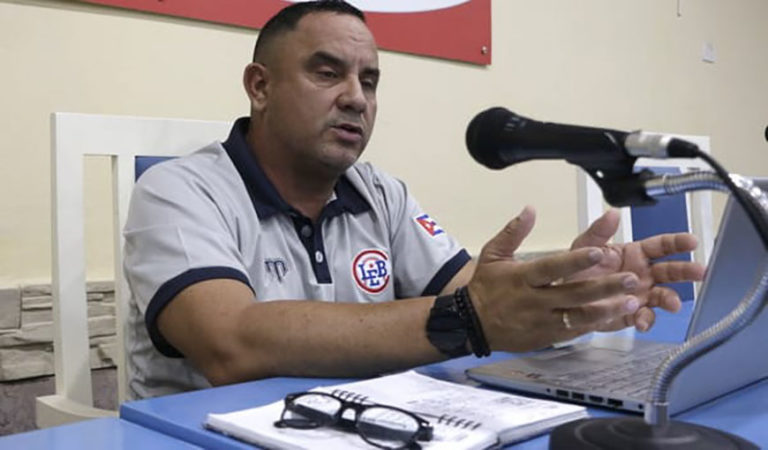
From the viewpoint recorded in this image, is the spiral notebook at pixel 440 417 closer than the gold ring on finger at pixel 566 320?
Yes

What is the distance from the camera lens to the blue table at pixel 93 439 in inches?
24.5

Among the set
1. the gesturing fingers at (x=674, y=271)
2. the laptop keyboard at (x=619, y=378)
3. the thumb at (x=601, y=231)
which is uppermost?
the thumb at (x=601, y=231)

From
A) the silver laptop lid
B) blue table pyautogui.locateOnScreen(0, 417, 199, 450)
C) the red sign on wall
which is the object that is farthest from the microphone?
the red sign on wall

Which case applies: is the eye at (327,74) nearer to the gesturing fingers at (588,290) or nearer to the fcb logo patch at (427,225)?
the fcb logo patch at (427,225)

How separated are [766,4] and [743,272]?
368 cm

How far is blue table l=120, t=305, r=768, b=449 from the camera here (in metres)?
0.64

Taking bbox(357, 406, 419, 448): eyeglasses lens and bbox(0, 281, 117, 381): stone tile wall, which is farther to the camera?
bbox(0, 281, 117, 381): stone tile wall

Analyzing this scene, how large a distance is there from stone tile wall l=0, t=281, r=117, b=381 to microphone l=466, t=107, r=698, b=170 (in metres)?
1.16

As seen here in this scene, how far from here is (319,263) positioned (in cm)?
124

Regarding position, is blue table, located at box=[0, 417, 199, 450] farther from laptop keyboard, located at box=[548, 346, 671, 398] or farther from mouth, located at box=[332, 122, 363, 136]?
mouth, located at box=[332, 122, 363, 136]

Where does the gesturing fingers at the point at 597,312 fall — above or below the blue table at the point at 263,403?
above

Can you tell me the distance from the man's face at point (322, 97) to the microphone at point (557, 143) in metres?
0.73

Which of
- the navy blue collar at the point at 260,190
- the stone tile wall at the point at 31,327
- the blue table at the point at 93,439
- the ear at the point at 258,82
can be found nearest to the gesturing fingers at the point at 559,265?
the blue table at the point at 93,439

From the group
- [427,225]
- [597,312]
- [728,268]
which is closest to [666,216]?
[427,225]
